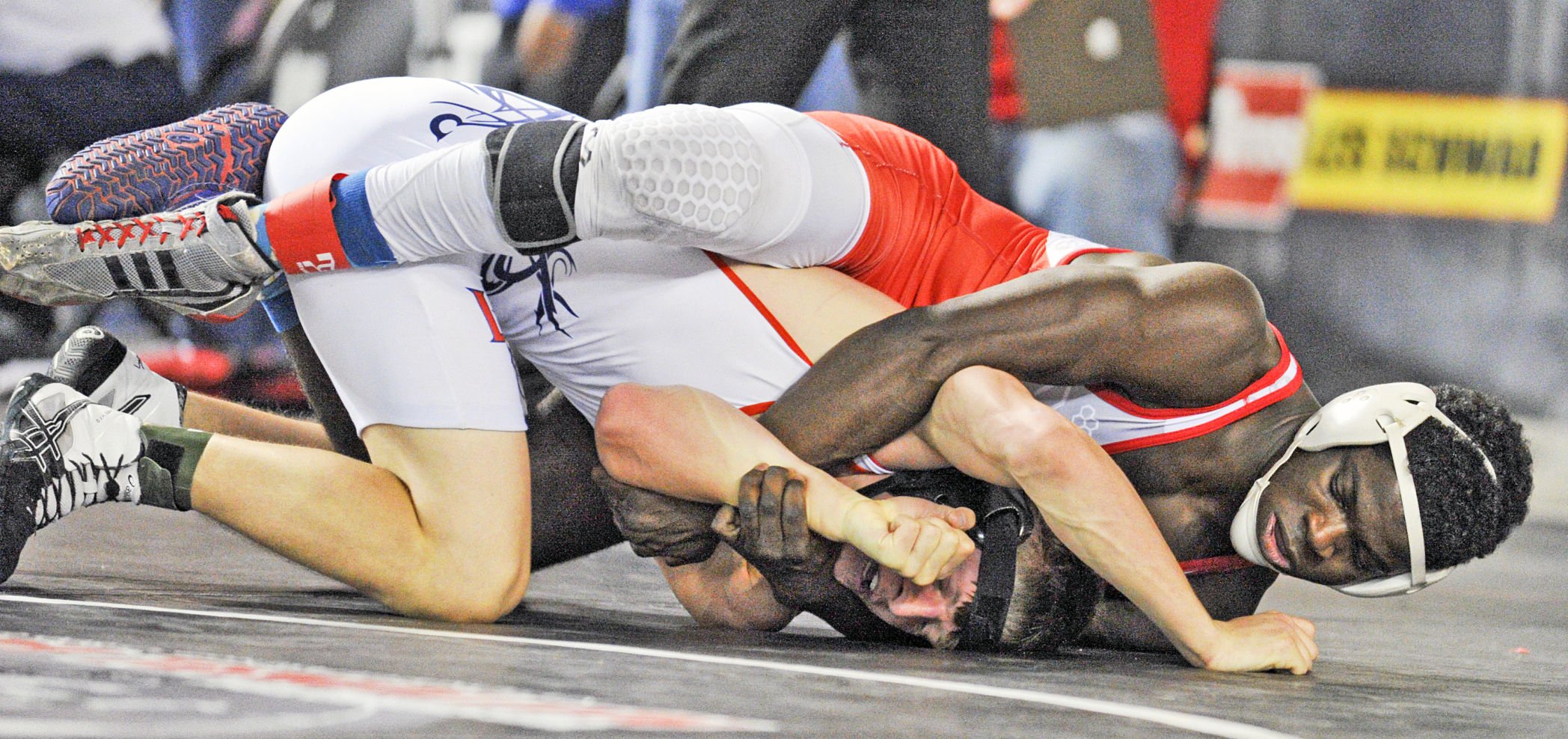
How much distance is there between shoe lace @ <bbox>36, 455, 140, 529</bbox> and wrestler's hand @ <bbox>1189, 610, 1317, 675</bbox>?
126 centimetres

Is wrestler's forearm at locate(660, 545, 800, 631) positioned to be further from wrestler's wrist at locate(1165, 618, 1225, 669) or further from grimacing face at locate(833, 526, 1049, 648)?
wrestler's wrist at locate(1165, 618, 1225, 669)

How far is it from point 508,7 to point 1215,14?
1956 millimetres

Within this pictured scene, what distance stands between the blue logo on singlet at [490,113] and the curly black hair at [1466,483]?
42.8 inches

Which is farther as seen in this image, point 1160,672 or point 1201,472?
point 1201,472

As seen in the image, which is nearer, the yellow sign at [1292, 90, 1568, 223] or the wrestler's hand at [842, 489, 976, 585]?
the wrestler's hand at [842, 489, 976, 585]

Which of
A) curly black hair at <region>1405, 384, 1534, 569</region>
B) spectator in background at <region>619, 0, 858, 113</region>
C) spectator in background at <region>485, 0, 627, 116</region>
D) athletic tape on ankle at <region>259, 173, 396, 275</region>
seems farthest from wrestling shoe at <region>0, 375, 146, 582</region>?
spectator in background at <region>485, 0, 627, 116</region>

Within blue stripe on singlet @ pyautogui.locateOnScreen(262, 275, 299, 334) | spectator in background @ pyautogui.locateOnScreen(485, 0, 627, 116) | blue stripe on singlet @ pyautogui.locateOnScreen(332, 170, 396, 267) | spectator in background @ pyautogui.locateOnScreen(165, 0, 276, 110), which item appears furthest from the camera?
spectator in background @ pyautogui.locateOnScreen(485, 0, 627, 116)

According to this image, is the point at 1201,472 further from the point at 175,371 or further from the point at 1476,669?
the point at 175,371

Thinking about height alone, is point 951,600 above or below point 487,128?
below

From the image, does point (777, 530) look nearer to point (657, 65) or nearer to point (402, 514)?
point (402, 514)

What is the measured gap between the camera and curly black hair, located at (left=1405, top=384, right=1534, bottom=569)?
1736 mm

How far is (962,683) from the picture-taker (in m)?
1.44

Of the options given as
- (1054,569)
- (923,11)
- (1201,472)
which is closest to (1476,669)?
(1201,472)

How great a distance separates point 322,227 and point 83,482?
420 mm
